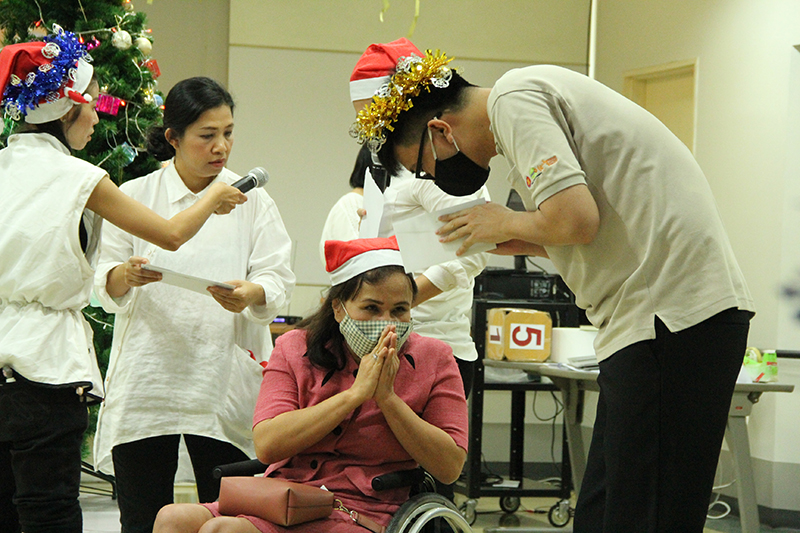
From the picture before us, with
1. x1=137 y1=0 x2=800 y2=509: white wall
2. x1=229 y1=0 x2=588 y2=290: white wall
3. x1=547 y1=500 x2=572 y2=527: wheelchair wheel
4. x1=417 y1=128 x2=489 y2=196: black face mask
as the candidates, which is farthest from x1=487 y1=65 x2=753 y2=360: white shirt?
x1=229 y1=0 x2=588 y2=290: white wall

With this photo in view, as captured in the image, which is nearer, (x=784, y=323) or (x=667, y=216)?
(x=667, y=216)

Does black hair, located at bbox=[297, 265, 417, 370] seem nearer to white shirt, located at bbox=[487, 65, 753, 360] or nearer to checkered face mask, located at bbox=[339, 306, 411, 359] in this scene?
checkered face mask, located at bbox=[339, 306, 411, 359]

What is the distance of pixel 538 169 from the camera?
132 centimetres

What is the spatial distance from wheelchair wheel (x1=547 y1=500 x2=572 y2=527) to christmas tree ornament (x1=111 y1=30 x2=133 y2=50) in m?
2.92

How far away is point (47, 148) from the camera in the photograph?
1923 mm

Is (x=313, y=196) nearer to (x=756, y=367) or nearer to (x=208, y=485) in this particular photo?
(x=756, y=367)

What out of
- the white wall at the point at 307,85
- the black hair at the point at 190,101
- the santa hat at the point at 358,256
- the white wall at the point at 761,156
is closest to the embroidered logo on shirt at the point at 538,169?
the santa hat at the point at 358,256

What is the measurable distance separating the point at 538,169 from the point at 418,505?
2.77 feet

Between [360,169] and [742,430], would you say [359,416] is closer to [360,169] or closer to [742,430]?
[360,169]

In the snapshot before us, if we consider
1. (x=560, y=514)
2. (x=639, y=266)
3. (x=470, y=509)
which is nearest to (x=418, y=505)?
(x=639, y=266)

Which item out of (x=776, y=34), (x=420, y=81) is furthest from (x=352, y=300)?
(x=776, y=34)

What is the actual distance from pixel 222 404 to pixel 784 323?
10.3 ft

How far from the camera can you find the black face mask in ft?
5.10

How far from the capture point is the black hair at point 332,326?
2.06 meters
